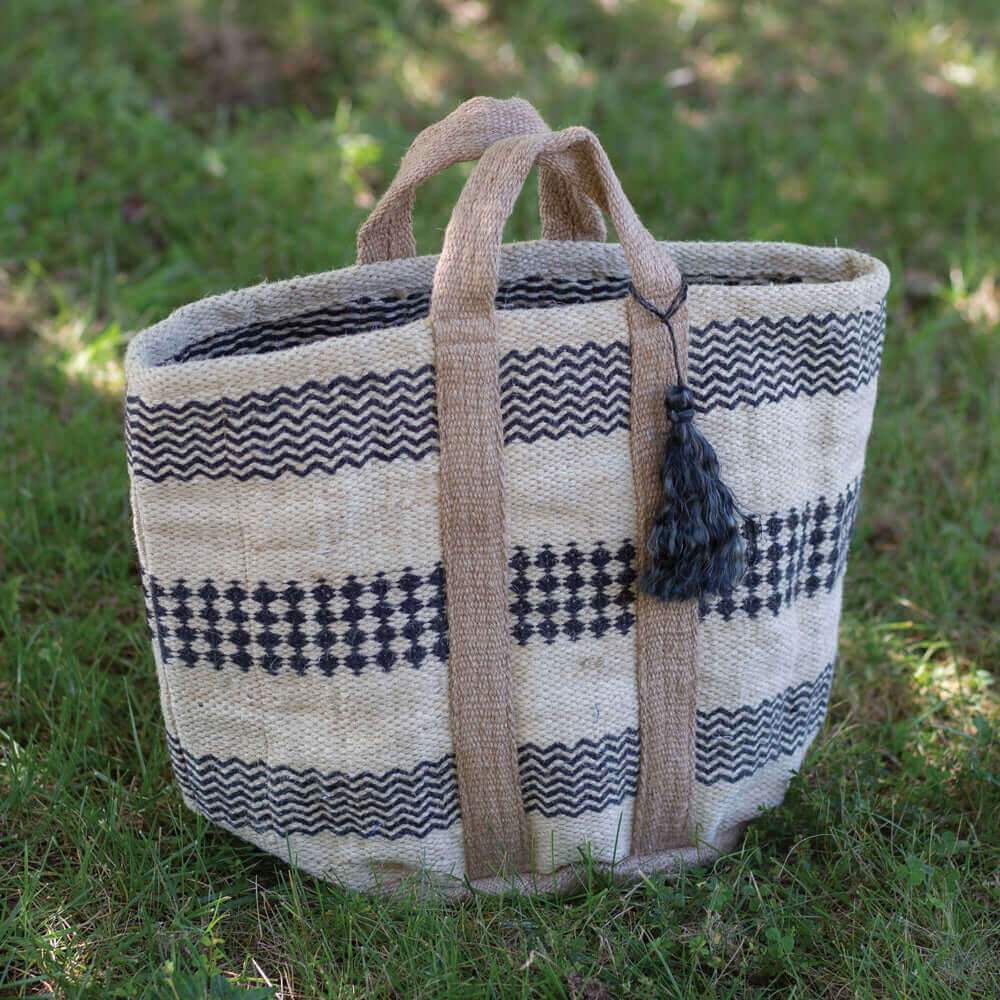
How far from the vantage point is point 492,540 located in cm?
135

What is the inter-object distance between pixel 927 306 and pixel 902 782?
5.69 feet

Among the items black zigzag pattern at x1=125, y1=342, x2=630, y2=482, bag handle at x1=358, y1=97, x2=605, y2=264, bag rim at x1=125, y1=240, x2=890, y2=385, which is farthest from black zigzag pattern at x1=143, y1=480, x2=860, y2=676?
bag handle at x1=358, y1=97, x2=605, y2=264

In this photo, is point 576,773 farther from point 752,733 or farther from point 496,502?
point 496,502

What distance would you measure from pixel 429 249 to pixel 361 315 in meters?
1.37

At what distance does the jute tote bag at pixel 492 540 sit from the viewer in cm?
130

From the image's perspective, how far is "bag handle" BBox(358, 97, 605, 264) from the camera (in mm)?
1467

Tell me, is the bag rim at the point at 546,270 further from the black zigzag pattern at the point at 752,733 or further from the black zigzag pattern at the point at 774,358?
the black zigzag pattern at the point at 752,733

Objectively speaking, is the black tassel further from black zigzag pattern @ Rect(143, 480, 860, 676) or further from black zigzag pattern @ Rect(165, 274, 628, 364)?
black zigzag pattern @ Rect(165, 274, 628, 364)

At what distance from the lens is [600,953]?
142cm

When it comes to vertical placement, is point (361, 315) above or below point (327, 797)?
above

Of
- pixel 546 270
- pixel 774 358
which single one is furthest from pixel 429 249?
pixel 774 358

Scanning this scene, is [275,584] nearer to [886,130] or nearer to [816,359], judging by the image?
[816,359]

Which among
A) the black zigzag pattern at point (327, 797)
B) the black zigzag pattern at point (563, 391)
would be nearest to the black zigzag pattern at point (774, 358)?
the black zigzag pattern at point (563, 391)

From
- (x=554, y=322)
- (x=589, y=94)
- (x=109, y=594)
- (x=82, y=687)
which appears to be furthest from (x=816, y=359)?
(x=589, y=94)
